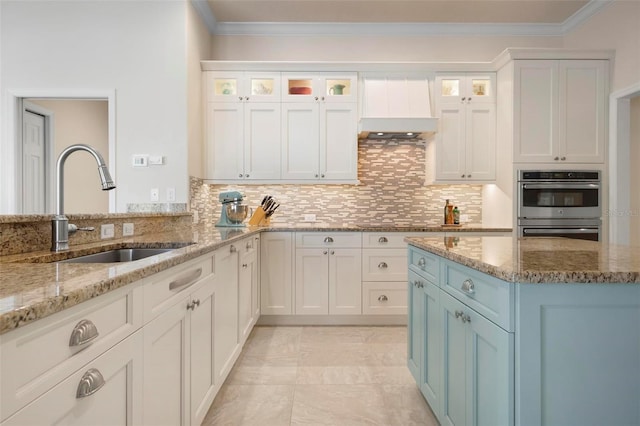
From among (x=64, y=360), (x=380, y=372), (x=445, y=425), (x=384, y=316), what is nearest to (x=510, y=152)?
(x=384, y=316)

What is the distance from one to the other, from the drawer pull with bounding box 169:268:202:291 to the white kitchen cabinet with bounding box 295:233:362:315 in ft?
5.97

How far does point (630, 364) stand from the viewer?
3.36 feet

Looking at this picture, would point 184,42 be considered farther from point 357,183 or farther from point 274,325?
point 274,325

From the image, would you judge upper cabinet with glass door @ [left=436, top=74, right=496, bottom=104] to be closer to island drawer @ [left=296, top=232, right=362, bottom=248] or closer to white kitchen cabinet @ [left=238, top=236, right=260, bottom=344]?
island drawer @ [left=296, top=232, right=362, bottom=248]

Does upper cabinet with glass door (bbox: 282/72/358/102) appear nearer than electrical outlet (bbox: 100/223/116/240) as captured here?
No

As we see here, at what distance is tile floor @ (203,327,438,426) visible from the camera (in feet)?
6.27

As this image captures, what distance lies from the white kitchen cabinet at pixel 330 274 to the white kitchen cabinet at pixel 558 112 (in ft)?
6.00

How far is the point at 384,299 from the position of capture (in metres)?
3.39

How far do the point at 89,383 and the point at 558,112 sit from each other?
4.06 metres

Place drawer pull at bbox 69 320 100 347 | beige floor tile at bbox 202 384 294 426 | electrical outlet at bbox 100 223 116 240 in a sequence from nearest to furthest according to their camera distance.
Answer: drawer pull at bbox 69 320 100 347
beige floor tile at bbox 202 384 294 426
electrical outlet at bbox 100 223 116 240

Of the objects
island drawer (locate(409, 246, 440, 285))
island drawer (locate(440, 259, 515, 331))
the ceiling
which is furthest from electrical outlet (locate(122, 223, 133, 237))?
the ceiling

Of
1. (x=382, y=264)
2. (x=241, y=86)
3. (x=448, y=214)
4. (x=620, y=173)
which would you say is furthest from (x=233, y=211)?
(x=620, y=173)

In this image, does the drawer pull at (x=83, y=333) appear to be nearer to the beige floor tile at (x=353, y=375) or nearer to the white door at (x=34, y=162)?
the beige floor tile at (x=353, y=375)

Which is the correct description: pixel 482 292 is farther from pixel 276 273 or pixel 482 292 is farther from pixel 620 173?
pixel 620 173
